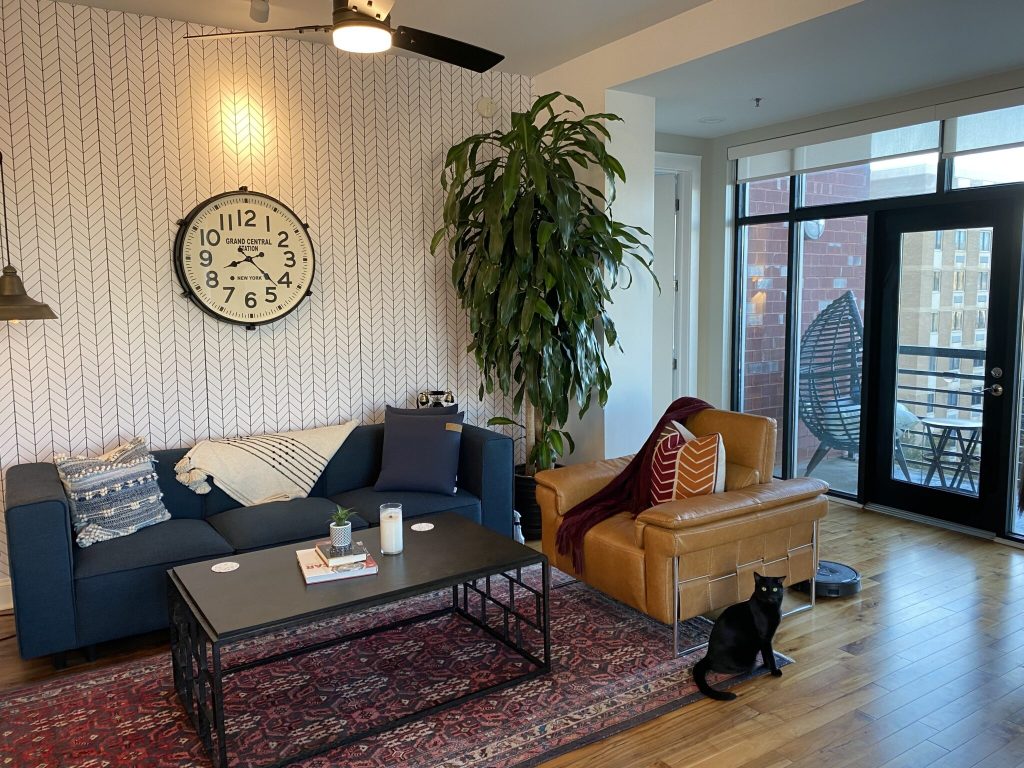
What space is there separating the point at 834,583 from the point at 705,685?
1.18 m

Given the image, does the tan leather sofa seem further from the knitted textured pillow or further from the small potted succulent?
the knitted textured pillow

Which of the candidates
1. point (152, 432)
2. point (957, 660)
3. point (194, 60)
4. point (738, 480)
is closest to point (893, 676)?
point (957, 660)

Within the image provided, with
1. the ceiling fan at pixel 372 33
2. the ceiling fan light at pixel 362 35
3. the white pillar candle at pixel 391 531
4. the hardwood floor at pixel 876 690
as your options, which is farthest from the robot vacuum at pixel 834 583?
the ceiling fan light at pixel 362 35

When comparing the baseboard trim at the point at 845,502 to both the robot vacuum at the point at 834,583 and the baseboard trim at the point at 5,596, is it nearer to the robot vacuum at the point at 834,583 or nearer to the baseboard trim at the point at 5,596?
the robot vacuum at the point at 834,583

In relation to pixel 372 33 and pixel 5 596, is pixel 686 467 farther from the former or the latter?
pixel 5 596

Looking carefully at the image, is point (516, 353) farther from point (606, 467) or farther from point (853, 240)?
point (853, 240)

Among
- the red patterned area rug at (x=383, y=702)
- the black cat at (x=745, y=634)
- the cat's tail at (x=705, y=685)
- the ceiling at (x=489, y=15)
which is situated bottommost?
the red patterned area rug at (x=383, y=702)

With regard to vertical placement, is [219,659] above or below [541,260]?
below

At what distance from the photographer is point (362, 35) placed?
2.46 meters

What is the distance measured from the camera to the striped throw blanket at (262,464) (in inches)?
147

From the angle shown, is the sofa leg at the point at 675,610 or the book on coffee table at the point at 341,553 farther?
the sofa leg at the point at 675,610

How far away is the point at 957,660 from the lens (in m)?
3.03

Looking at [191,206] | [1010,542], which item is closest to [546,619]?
[191,206]

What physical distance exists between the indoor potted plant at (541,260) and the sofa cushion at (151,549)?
1.71 metres
